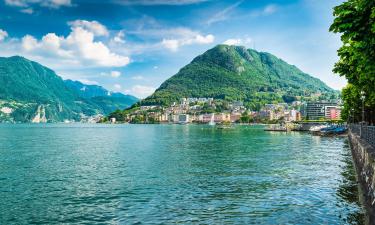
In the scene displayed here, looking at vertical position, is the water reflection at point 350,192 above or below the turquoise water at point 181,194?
above

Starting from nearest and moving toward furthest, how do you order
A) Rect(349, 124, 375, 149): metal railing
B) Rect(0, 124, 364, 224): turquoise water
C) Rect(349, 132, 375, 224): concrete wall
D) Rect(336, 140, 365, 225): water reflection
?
1. Rect(349, 132, 375, 224): concrete wall
2. Rect(336, 140, 365, 225): water reflection
3. Rect(0, 124, 364, 224): turquoise water
4. Rect(349, 124, 375, 149): metal railing

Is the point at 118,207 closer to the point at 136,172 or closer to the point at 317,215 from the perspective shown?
the point at 317,215

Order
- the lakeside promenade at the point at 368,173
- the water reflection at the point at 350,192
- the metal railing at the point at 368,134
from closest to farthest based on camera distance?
the lakeside promenade at the point at 368,173 → the water reflection at the point at 350,192 → the metal railing at the point at 368,134

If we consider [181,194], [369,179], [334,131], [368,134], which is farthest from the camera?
[334,131]

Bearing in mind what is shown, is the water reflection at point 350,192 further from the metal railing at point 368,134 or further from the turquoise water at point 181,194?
the metal railing at point 368,134

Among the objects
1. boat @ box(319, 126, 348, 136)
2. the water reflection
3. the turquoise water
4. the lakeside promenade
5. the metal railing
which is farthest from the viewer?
boat @ box(319, 126, 348, 136)

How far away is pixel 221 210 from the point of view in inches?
946

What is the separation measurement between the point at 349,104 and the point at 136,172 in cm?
7933

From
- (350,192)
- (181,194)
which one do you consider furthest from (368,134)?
(181,194)

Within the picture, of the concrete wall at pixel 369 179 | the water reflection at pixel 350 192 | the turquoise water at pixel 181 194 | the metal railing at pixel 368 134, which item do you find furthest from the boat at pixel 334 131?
the concrete wall at pixel 369 179

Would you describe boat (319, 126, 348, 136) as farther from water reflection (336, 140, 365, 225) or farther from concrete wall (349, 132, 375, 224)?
concrete wall (349, 132, 375, 224)

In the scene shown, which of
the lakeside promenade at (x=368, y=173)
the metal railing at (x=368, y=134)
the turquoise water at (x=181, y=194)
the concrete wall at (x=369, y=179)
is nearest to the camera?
the concrete wall at (x=369, y=179)

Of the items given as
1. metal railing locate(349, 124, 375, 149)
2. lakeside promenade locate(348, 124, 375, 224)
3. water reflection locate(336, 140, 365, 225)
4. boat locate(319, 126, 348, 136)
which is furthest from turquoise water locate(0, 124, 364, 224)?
boat locate(319, 126, 348, 136)

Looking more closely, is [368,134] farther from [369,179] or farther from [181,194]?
[181,194]
